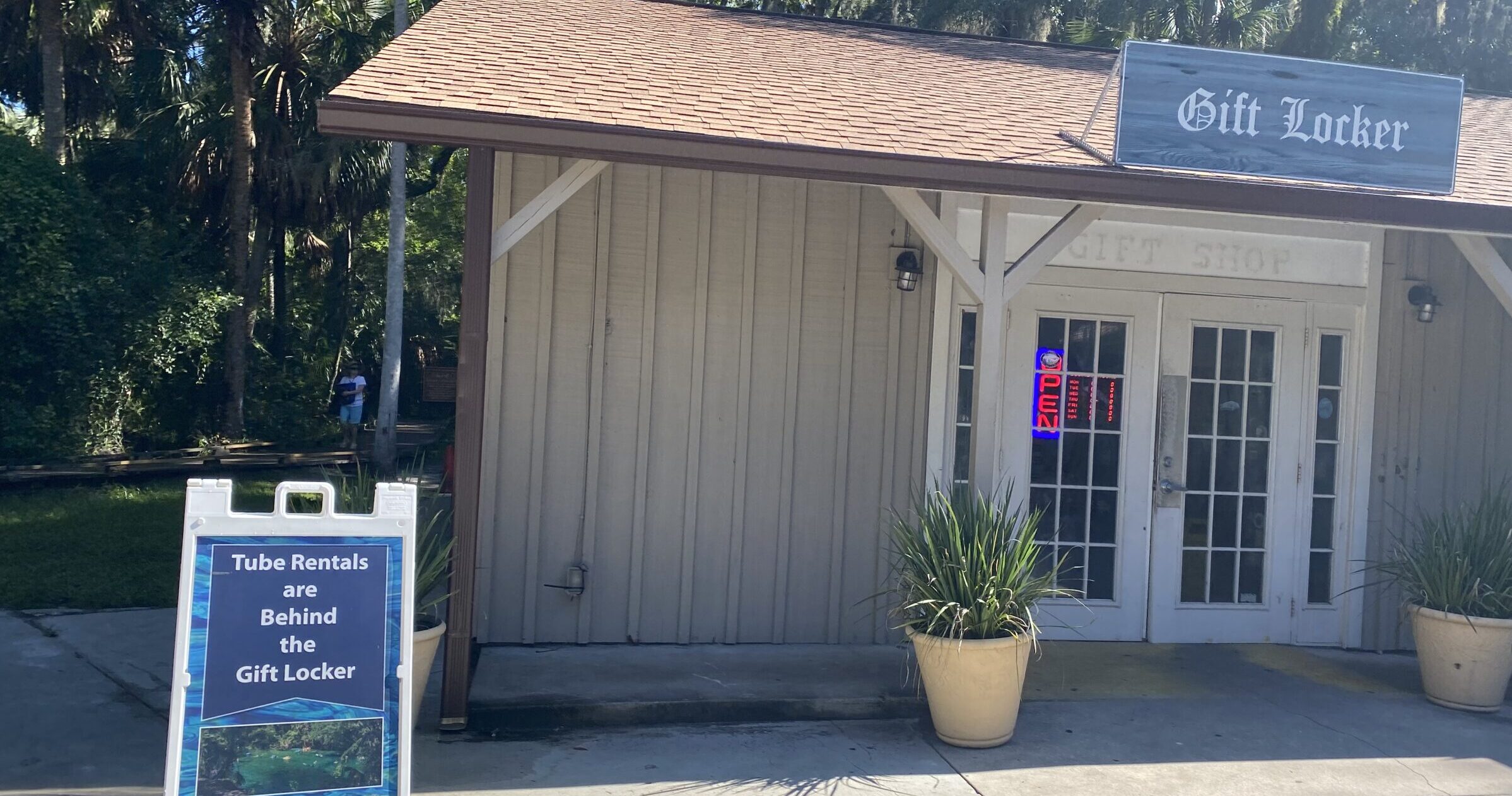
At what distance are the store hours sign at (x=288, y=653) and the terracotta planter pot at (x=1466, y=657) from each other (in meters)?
5.45

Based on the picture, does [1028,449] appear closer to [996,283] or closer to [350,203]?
[996,283]

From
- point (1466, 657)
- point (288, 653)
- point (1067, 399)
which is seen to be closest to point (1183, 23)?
point (1067, 399)

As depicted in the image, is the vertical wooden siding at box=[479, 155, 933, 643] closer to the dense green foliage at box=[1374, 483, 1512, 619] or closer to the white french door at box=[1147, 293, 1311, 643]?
the white french door at box=[1147, 293, 1311, 643]

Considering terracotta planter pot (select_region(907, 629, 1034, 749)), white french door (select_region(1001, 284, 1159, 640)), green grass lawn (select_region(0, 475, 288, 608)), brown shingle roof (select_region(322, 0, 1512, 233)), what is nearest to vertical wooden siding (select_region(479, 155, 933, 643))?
brown shingle roof (select_region(322, 0, 1512, 233))

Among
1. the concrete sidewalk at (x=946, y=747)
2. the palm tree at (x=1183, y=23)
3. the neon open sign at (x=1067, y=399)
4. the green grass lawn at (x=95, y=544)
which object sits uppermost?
the palm tree at (x=1183, y=23)

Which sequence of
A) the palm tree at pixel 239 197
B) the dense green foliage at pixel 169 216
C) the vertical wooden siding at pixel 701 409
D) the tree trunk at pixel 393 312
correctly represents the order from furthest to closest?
the palm tree at pixel 239 197 < the tree trunk at pixel 393 312 < the dense green foliage at pixel 169 216 < the vertical wooden siding at pixel 701 409

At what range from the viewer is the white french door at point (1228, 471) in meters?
7.33

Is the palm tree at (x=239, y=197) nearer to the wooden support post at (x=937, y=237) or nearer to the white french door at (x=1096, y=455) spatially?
the white french door at (x=1096, y=455)

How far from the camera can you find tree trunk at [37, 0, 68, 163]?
45.3 feet

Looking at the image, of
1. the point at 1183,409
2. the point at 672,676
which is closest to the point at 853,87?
the point at 1183,409

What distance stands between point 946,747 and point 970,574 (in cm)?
86

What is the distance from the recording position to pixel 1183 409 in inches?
290

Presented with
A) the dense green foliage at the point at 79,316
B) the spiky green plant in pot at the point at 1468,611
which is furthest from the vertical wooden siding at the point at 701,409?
the dense green foliage at the point at 79,316

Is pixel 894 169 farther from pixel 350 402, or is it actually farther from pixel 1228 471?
pixel 350 402
